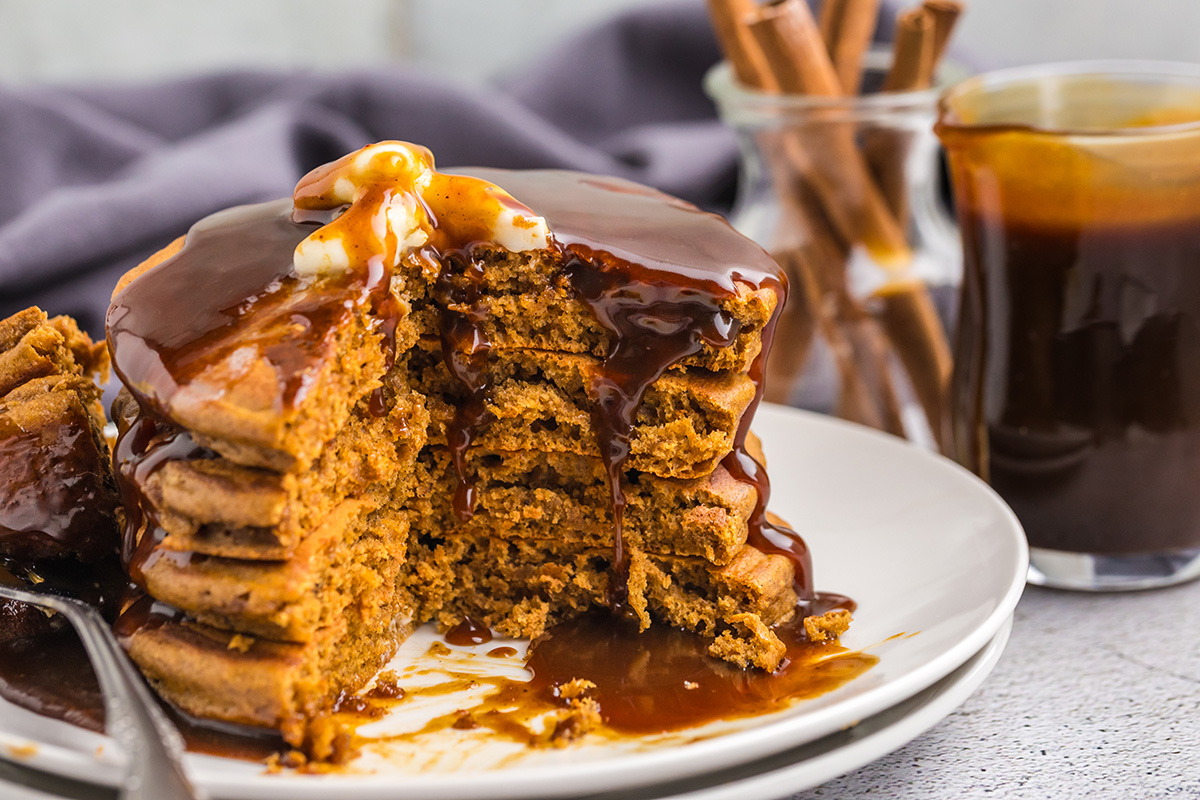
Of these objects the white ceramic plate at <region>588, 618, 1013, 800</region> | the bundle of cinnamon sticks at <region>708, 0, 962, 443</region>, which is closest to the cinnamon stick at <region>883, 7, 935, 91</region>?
the bundle of cinnamon sticks at <region>708, 0, 962, 443</region>

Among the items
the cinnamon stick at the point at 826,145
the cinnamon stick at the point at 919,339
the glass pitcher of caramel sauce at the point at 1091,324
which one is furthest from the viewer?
the cinnamon stick at the point at 919,339

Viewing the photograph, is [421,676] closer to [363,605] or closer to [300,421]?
[363,605]

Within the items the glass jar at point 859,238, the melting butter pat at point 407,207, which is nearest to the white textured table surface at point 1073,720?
the glass jar at point 859,238

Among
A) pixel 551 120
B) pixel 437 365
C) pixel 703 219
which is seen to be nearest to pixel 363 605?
pixel 437 365

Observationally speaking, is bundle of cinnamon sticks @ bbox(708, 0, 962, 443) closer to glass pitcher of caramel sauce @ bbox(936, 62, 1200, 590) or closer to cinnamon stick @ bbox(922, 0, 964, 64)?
cinnamon stick @ bbox(922, 0, 964, 64)

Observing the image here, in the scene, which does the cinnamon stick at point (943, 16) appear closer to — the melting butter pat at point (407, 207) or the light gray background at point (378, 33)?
the light gray background at point (378, 33)

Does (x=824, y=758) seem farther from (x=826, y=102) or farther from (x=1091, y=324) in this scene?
(x=826, y=102)
